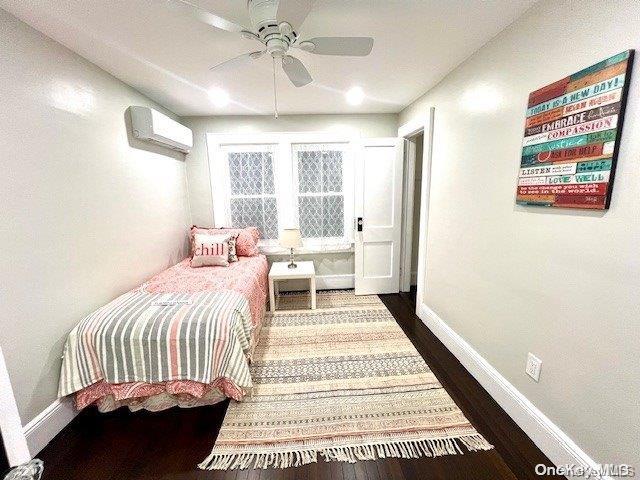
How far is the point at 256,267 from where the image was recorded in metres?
2.76

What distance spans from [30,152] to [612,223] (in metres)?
2.90

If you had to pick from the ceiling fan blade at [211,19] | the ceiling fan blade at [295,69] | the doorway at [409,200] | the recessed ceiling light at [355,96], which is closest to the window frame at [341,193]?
the recessed ceiling light at [355,96]

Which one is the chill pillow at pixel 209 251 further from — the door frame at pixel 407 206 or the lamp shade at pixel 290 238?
the door frame at pixel 407 206

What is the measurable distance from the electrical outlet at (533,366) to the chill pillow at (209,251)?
2589mm

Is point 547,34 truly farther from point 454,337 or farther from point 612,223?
point 454,337

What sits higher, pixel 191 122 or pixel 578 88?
pixel 191 122

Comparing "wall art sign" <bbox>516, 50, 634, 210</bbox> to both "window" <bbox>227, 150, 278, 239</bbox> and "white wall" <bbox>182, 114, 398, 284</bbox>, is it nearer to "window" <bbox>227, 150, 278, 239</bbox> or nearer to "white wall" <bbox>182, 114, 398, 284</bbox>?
"white wall" <bbox>182, 114, 398, 284</bbox>

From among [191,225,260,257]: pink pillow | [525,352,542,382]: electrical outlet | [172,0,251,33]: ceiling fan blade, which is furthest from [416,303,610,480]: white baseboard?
[172,0,251,33]: ceiling fan blade

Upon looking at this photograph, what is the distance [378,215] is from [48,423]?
324 cm

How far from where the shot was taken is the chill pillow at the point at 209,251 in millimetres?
2775

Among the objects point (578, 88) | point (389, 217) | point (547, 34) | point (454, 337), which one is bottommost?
point (454, 337)

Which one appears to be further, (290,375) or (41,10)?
(290,375)

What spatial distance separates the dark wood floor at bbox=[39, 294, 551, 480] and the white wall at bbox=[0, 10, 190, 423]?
1.11ft

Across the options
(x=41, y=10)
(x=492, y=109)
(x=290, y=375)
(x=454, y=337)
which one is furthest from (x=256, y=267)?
(x=492, y=109)
